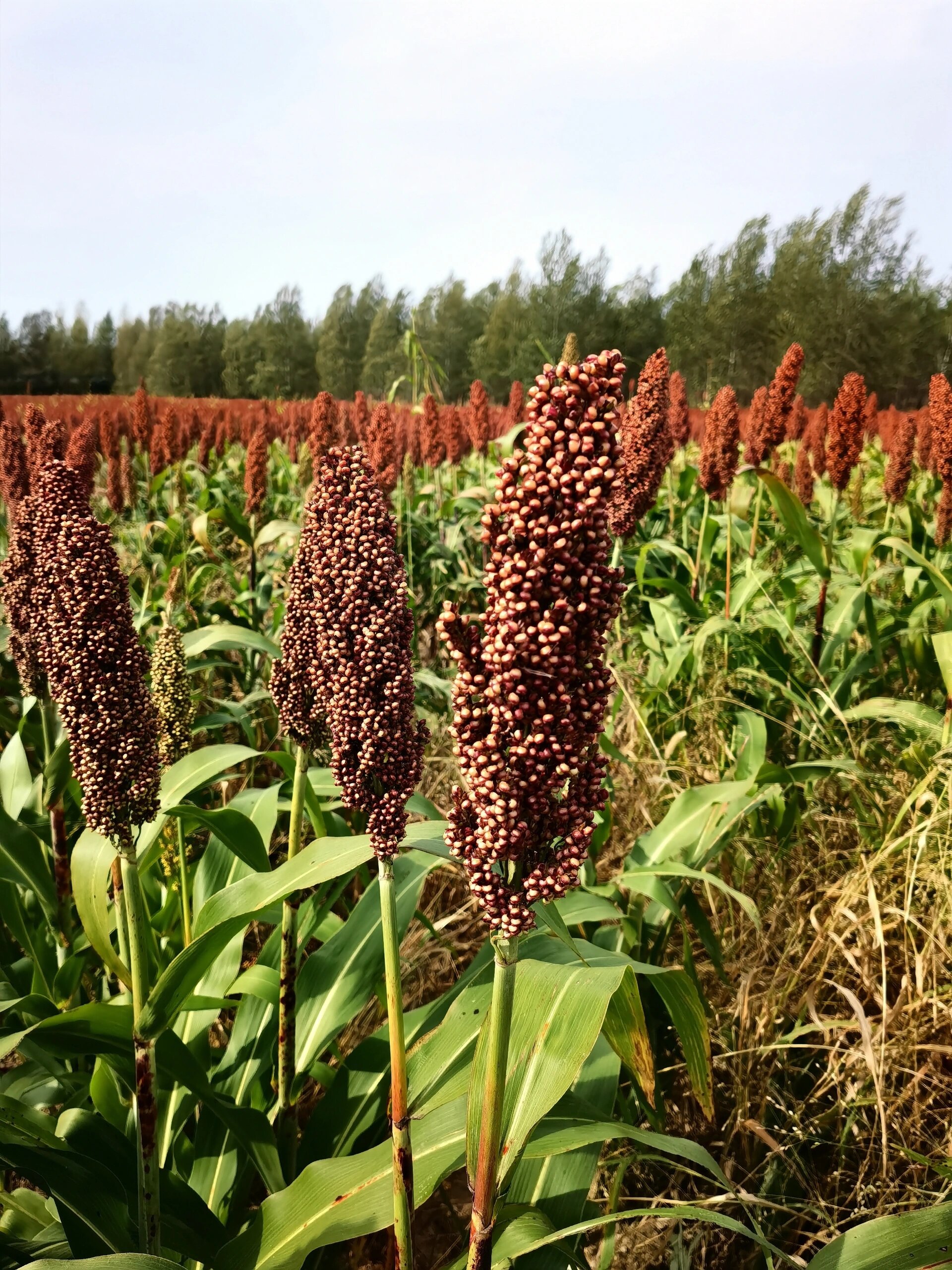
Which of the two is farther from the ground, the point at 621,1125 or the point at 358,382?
the point at 358,382

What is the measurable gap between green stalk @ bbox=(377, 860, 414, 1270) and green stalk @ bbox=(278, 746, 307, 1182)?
2.07ft

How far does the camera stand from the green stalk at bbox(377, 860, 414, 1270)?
4.33 ft

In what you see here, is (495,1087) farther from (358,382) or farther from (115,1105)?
(358,382)

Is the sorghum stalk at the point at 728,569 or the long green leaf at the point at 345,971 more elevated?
the sorghum stalk at the point at 728,569

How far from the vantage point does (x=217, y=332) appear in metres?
80.4

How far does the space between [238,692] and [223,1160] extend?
2887 millimetres

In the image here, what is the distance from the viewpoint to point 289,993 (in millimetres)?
1963

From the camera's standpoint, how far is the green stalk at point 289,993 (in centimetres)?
194

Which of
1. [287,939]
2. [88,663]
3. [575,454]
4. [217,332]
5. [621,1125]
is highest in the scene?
[217,332]

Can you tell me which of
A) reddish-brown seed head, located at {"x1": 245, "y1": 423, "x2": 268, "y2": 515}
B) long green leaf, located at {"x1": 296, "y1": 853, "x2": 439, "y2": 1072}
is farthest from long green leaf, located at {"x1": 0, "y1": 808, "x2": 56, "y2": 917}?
reddish-brown seed head, located at {"x1": 245, "y1": 423, "x2": 268, "y2": 515}

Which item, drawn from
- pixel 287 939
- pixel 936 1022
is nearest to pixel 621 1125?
pixel 287 939

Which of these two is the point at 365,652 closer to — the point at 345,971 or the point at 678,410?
the point at 345,971

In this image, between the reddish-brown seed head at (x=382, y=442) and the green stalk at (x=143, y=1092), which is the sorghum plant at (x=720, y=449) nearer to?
the reddish-brown seed head at (x=382, y=442)

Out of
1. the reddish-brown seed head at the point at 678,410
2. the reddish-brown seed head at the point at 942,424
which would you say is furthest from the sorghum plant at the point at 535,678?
the reddish-brown seed head at the point at 678,410
